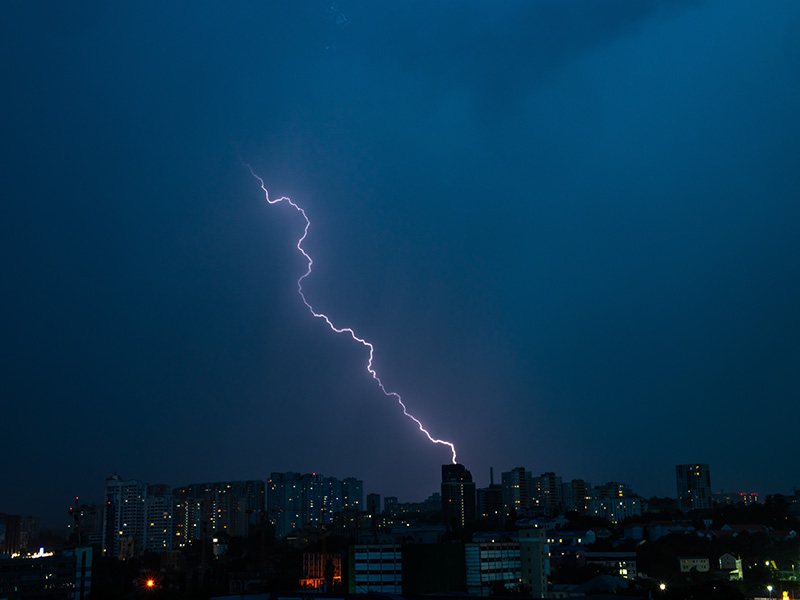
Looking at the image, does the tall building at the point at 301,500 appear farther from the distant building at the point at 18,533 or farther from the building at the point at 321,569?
the building at the point at 321,569

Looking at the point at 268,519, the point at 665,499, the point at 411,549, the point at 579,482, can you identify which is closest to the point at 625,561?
the point at 411,549

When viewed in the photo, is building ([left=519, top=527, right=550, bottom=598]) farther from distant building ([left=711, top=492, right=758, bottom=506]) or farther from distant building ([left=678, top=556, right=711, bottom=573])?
distant building ([left=711, top=492, right=758, bottom=506])

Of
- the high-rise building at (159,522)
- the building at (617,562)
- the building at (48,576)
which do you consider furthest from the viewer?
the high-rise building at (159,522)

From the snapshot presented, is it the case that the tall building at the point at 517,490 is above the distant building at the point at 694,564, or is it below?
above

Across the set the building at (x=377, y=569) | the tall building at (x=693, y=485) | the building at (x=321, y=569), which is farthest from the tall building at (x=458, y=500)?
the building at (x=377, y=569)

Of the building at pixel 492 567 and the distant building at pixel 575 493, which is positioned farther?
the distant building at pixel 575 493

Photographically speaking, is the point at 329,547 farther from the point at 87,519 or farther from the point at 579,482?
the point at 579,482
